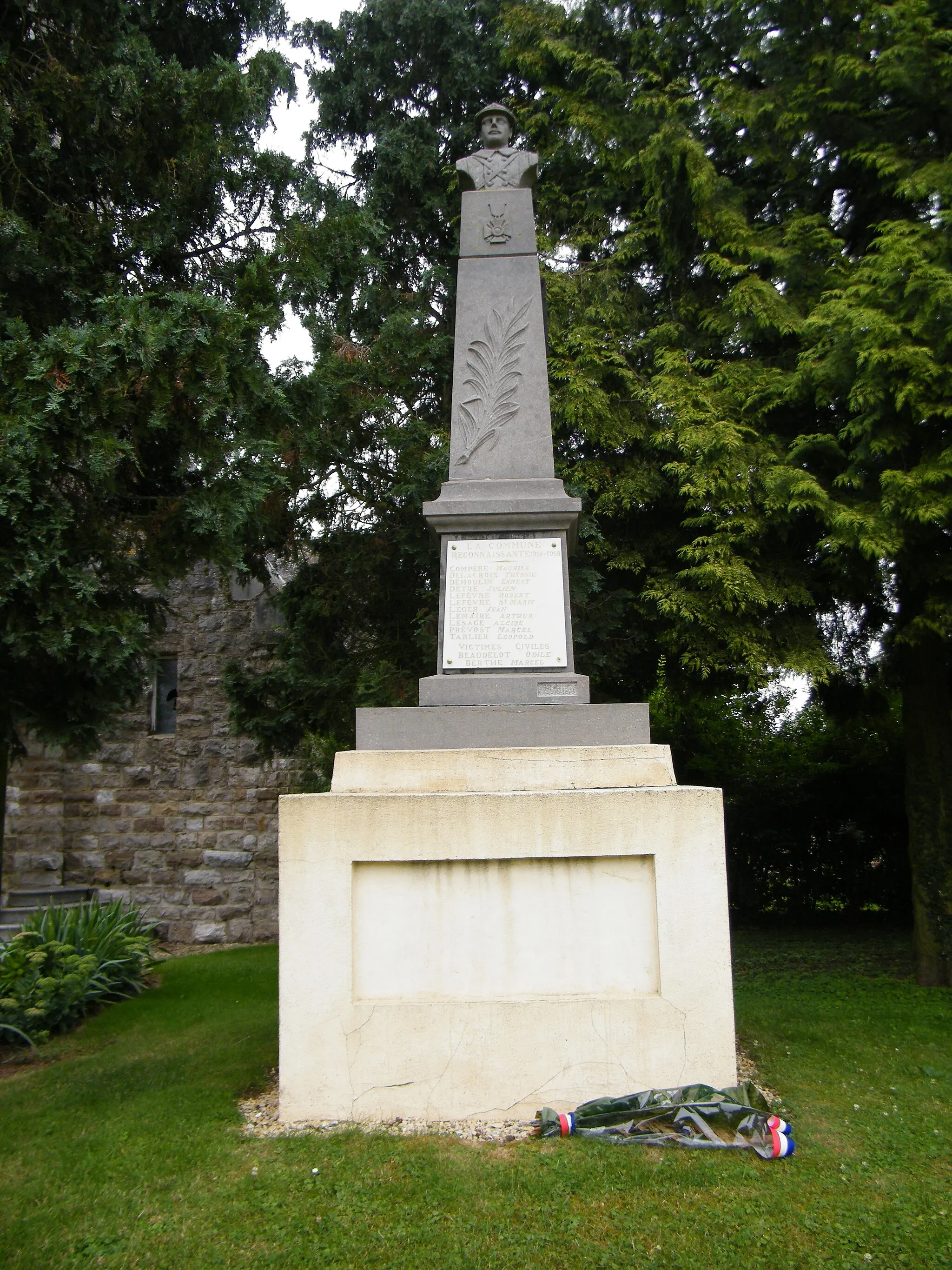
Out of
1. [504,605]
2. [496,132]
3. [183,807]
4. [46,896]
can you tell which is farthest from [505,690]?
[46,896]

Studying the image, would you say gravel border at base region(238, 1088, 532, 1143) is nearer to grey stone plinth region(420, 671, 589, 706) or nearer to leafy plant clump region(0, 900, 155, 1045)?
grey stone plinth region(420, 671, 589, 706)

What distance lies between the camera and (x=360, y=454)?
27.3 feet

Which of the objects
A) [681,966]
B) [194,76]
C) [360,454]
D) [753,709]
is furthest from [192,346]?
[753,709]

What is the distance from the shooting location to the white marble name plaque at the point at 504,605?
450 cm

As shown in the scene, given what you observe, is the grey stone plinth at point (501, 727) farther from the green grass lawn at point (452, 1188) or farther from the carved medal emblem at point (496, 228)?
the carved medal emblem at point (496, 228)

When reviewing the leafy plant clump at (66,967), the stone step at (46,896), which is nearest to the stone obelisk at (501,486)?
the leafy plant clump at (66,967)

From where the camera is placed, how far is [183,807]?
32.4ft

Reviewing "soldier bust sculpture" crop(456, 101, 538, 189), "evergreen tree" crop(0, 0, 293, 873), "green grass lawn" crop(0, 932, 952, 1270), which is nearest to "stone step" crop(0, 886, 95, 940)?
"evergreen tree" crop(0, 0, 293, 873)

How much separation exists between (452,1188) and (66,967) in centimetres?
408

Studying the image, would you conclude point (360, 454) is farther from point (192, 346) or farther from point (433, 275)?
point (192, 346)

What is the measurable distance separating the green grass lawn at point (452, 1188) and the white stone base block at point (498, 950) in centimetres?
24

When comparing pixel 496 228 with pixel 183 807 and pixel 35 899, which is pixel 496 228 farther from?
pixel 35 899

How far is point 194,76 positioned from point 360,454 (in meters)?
3.14

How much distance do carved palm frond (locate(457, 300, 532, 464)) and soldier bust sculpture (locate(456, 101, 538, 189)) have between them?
85cm
